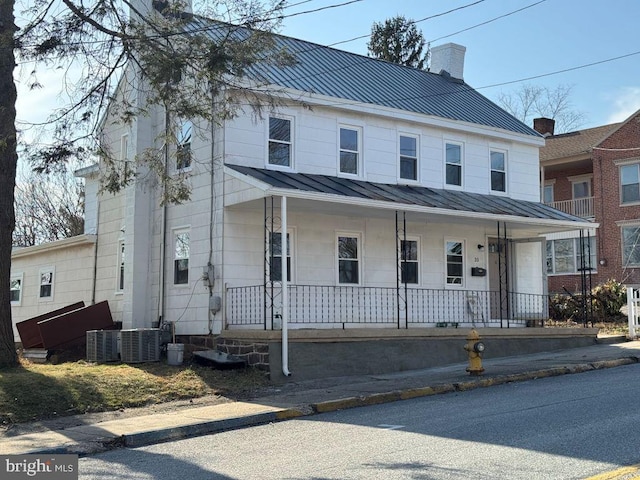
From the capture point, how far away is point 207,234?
16.2m

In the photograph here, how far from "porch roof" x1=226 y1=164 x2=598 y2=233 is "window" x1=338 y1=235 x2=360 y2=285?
139 centimetres

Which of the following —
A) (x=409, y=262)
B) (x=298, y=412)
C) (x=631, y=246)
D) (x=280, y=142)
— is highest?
(x=280, y=142)

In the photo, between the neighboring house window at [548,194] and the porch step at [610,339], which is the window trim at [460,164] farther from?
the neighboring house window at [548,194]

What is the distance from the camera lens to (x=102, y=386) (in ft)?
Answer: 41.3

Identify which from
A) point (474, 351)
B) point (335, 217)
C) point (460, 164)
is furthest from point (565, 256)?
point (474, 351)

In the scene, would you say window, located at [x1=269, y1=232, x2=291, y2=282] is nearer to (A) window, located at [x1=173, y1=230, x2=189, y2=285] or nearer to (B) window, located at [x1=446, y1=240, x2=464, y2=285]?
(A) window, located at [x1=173, y1=230, x2=189, y2=285]

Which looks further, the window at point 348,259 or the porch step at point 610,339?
the porch step at point 610,339

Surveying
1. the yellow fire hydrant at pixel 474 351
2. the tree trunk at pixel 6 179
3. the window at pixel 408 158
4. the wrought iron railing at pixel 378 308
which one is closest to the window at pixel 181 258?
the wrought iron railing at pixel 378 308

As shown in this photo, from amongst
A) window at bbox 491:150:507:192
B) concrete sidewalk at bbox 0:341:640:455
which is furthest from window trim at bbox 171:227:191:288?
window at bbox 491:150:507:192

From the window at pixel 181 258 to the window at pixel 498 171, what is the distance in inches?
354

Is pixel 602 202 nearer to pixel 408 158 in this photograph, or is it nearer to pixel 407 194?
pixel 408 158

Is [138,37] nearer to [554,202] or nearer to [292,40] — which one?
[292,40]

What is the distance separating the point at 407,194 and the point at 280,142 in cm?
321

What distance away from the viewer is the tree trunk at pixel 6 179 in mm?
13883
